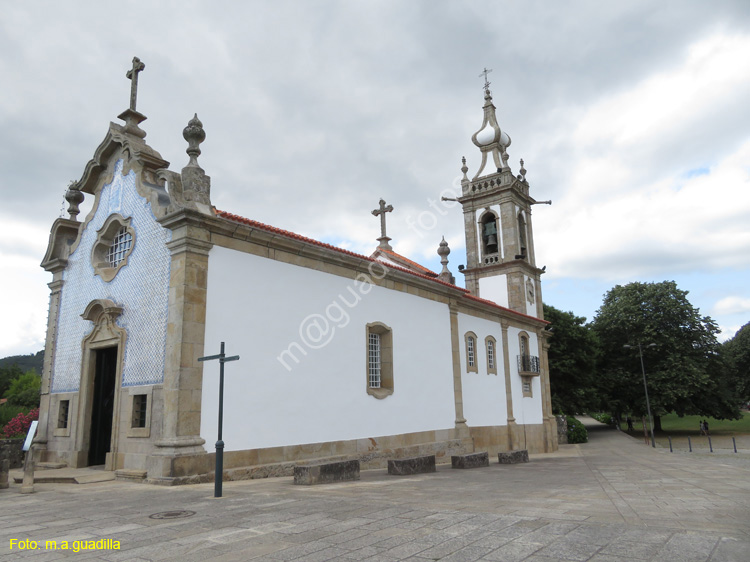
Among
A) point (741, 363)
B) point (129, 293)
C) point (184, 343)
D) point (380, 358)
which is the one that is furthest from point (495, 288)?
point (741, 363)

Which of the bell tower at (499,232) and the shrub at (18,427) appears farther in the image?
the bell tower at (499,232)

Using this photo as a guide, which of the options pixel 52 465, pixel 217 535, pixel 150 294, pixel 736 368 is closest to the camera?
pixel 217 535

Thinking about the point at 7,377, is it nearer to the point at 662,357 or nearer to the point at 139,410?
the point at 139,410

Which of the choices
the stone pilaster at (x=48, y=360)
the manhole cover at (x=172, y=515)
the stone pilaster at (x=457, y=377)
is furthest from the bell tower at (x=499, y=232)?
the manhole cover at (x=172, y=515)

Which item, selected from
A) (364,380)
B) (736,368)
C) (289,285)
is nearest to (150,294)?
(289,285)

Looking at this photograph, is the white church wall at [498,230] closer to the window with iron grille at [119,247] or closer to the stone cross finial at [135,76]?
the stone cross finial at [135,76]

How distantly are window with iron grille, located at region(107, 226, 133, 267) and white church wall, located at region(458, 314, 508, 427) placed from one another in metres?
12.0

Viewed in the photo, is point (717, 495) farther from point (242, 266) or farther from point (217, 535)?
point (242, 266)

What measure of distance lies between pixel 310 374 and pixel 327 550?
8.42 meters

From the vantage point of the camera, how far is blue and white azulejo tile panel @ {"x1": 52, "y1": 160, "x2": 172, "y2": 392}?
36.2 ft

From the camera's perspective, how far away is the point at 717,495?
8023mm

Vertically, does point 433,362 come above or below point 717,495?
above

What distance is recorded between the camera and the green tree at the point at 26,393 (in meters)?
34.5

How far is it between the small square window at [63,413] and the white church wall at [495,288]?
815 inches
